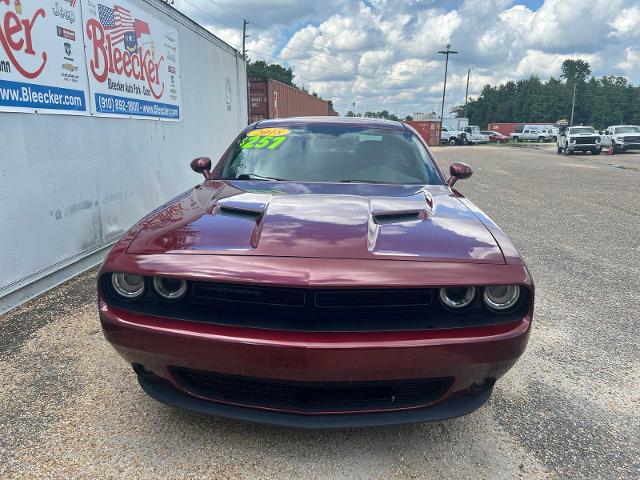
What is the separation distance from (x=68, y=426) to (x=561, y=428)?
2.43m

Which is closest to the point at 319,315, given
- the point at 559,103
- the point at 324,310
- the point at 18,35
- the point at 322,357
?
the point at 324,310

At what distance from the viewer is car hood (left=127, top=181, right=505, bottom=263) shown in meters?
1.93

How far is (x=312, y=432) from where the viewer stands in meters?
2.29

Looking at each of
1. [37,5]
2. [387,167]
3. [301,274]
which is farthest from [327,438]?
[37,5]

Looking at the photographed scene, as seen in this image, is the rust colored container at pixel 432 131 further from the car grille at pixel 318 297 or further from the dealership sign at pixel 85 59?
the car grille at pixel 318 297

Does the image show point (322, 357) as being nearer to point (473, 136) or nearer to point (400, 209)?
point (400, 209)

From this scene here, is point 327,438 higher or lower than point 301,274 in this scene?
lower

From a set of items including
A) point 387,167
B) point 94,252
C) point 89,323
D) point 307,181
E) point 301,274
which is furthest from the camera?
point 94,252

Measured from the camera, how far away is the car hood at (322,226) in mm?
1930

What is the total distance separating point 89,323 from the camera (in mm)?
3514

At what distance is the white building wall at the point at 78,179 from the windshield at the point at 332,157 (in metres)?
1.78

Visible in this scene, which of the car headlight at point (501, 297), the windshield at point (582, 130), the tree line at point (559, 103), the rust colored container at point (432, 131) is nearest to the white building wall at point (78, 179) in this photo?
the car headlight at point (501, 297)

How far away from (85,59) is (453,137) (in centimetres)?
4745

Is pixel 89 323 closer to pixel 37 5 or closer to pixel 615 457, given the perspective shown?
pixel 37 5
